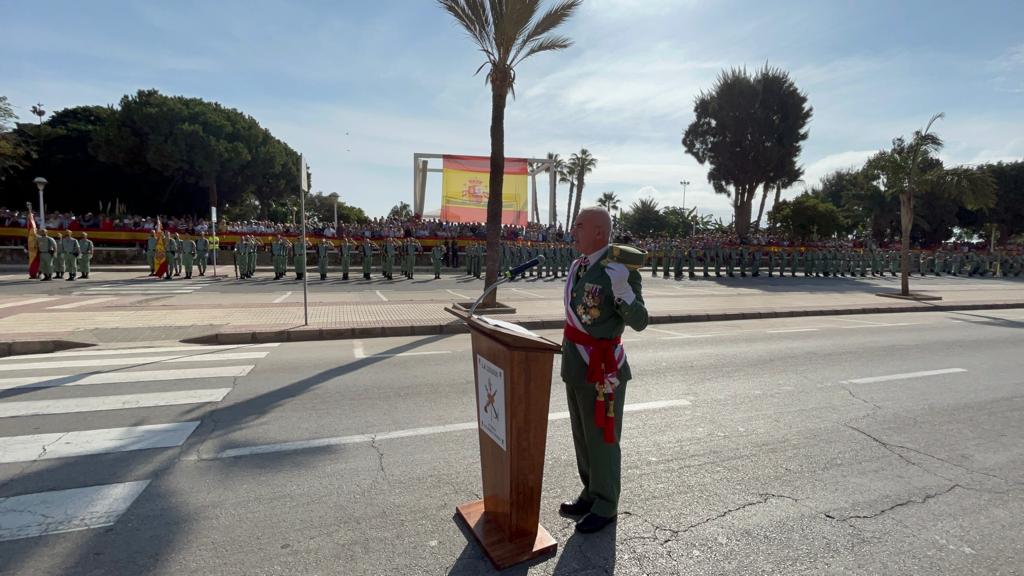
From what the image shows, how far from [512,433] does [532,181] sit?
28.8 metres

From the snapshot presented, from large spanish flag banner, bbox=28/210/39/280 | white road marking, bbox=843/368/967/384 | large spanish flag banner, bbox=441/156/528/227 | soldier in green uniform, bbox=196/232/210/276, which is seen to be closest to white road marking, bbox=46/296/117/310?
large spanish flag banner, bbox=28/210/39/280

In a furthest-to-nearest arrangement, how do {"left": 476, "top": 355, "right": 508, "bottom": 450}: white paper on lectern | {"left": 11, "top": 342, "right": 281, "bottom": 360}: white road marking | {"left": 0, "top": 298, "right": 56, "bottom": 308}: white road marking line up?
{"left": 0, "top": 298, "right": 56, "bottom": 308}: white road marking < {"left": 11, "top": 342, "right": 281, "bottom": 360}: white road marking < {"left": 476, "top": 355, "right": 508, "bottom": 450}: white paper on lectern

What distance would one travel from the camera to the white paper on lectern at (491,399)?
2770 mm

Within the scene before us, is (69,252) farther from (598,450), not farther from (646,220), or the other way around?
(646,220)

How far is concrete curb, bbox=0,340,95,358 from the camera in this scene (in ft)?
26.4

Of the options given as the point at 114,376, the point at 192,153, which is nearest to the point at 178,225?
the point at 192,153

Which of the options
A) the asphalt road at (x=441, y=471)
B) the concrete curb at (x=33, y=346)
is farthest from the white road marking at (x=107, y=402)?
the concrete curb at (x=33, y=346)

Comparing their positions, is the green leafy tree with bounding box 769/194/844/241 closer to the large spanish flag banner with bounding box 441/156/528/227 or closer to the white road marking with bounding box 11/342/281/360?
the large spanish flag banner with bounding box 441/156/528/227

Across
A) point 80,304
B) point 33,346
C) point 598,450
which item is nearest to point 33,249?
point 80,304

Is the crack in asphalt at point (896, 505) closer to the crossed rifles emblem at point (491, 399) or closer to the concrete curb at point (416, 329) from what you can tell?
the crossed rifles emblem at point (491, 399)

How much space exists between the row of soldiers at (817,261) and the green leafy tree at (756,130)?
10348 millimetres

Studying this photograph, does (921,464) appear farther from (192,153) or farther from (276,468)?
(192,153)

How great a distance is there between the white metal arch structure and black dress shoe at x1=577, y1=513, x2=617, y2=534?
2575 centimetres

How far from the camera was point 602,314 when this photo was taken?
293 centimetres
